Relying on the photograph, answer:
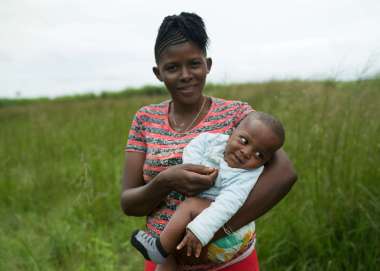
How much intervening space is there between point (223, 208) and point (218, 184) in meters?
0.11

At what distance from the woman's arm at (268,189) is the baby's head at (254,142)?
0.04 m

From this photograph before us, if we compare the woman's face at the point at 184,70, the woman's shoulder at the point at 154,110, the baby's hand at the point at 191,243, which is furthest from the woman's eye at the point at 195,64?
the baby's hand at the point at 191,243

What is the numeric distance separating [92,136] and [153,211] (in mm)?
4408

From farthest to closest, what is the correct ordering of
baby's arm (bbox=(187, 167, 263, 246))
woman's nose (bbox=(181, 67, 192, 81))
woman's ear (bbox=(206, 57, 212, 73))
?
woman's ear (bbox=(206, 57, 212, 73)) → woman's nose (bbox=(181, 67, 192, 81)) → baby's arm (bbox=(187, 167, 263, 246))

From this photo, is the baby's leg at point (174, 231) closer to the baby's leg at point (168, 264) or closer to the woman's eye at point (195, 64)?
the baby's leg at point (168, 264)

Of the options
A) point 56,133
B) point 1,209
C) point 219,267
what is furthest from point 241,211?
point 56,133

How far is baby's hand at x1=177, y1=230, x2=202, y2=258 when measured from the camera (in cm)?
126

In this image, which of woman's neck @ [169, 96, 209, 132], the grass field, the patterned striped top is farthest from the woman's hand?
the grass field

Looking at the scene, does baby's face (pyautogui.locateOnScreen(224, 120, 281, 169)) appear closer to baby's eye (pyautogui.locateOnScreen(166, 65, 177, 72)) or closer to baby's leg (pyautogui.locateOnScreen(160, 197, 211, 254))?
baby's leg (pyautogui.locateOnScreen(160, 197, 211, 254))

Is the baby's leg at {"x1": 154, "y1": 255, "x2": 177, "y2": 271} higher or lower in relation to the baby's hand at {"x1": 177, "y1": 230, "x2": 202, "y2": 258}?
lower

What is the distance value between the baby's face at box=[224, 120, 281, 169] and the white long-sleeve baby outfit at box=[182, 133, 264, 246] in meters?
0.03

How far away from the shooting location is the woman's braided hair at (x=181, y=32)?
4.83ft

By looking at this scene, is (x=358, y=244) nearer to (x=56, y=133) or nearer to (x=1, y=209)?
(x=1, y=209)

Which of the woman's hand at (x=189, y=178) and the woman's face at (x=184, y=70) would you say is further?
the woman's face at (x=184, y=70)
